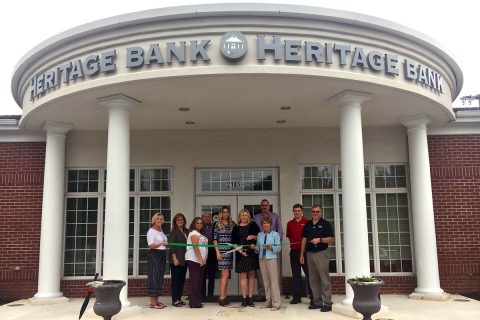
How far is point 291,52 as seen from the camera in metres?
7.38

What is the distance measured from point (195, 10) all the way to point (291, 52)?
1648 millimetres

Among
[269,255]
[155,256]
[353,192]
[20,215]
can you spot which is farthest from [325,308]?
[20,215]

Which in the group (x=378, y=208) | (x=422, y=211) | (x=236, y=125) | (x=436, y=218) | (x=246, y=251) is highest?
(x=236, y=125)

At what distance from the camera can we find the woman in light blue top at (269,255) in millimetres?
8250

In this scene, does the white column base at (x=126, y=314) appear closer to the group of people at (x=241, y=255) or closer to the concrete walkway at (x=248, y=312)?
the concrete walkway at (x=248, y=312)

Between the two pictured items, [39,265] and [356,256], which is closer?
[356,256]

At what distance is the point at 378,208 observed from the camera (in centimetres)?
1102

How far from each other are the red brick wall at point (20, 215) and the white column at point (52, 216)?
2.52 ft

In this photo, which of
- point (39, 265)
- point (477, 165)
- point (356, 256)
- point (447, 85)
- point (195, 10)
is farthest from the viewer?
point (477, 165)

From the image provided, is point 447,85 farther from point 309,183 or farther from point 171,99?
point 171,99

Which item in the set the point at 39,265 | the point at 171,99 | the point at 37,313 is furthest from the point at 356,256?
the point at 39,265

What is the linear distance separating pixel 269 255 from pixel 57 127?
18.4 ft

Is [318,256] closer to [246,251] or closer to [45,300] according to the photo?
[246,251]

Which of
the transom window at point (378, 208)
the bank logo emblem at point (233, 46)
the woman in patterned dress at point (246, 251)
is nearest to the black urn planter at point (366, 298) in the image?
the woman in patterned dress at point (246, 251)
